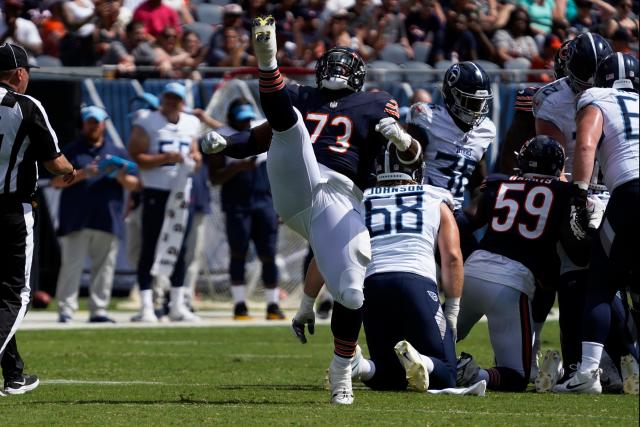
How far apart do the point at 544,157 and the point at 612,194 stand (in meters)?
0.83

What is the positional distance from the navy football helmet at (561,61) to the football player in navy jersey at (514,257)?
33.3 inches

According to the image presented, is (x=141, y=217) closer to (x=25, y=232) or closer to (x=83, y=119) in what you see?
(x=83, y=119)

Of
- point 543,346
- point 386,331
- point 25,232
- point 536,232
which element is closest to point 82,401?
point 25,232

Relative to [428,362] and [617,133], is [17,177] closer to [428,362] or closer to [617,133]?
[428,362]

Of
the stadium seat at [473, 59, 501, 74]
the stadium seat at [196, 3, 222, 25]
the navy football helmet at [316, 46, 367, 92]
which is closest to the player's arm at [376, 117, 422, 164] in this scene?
the navy football helmet at [316, 46, 367, 92]

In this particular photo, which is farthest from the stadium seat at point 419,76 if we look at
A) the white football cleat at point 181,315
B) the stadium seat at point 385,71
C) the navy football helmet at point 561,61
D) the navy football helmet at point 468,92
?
the navy football helmet at point 468,92

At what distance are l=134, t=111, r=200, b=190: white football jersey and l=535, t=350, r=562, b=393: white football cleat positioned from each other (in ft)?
20.1

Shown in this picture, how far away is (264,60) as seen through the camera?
5.91 m

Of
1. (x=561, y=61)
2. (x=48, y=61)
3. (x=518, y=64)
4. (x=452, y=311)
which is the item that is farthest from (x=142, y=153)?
(x=452, y=311)

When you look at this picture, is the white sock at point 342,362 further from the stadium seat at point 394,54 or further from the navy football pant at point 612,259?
the stadium seat at point 394,54

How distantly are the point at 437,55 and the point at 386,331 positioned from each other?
32.7 ft

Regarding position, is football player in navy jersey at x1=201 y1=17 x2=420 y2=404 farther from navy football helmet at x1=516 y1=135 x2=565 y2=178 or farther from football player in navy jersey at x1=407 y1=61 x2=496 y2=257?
football player in navy jersey at x1=407 y1=61 x2=496 y2=257

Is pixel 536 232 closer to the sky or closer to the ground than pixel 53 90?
closer to the sky

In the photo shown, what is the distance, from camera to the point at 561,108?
807cm
